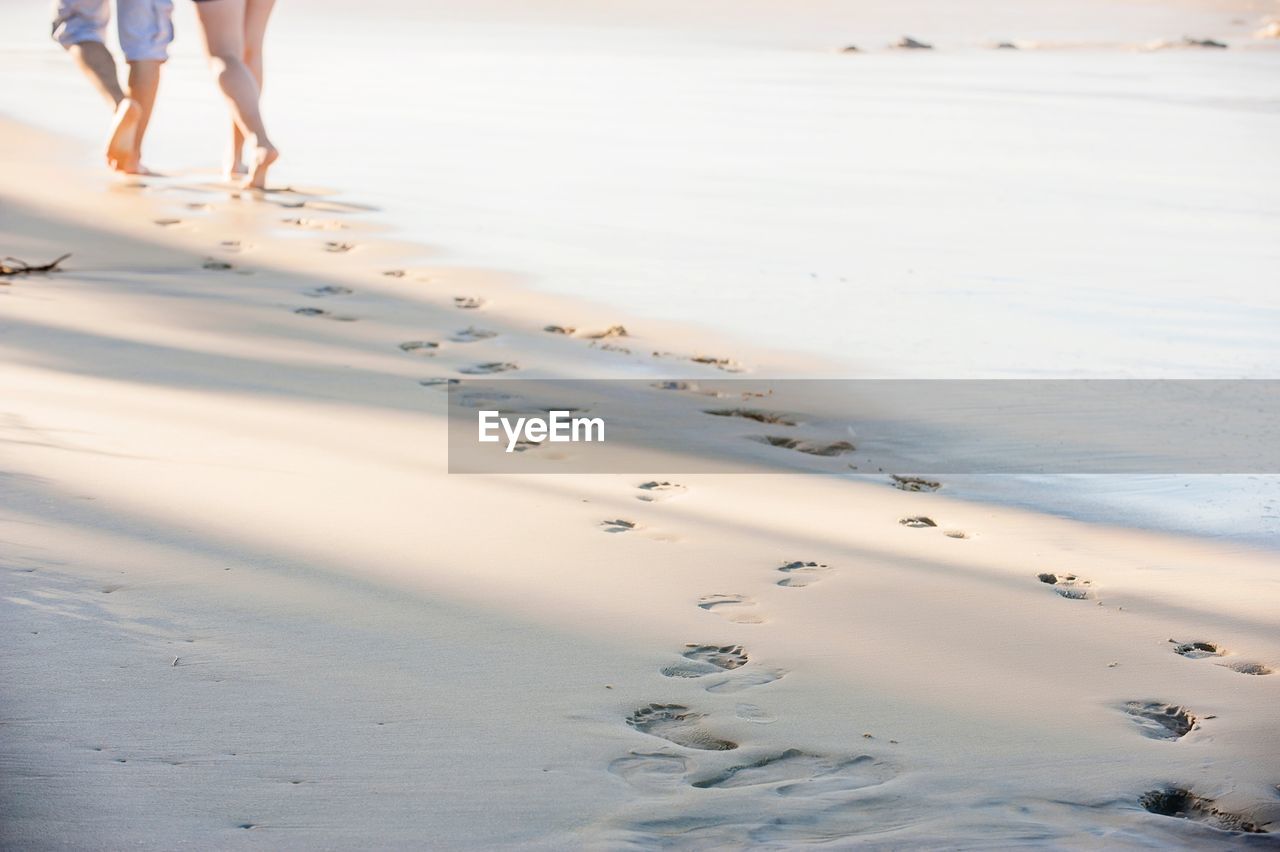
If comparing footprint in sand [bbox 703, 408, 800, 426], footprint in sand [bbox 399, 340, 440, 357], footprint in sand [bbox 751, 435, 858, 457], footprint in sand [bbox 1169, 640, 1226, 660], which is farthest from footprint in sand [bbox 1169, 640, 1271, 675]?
footprint in sand [bbox 399, 340, 440, 357]

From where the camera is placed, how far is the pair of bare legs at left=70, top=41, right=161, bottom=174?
734cm

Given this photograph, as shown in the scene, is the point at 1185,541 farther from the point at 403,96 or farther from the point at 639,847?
the point at 403,96

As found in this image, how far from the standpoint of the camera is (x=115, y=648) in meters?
2.46

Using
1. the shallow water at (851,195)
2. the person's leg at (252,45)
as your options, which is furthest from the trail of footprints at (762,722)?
the person's leg at (252,45)

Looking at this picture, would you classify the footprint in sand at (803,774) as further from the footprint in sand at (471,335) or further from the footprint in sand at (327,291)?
the footprint in sand at (327,291)

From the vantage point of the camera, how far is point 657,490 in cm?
358

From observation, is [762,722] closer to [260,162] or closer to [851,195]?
[260,162]

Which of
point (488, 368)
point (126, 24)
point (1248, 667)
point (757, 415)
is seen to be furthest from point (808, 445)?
point (126, 24)

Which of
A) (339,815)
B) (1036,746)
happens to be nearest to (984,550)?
(1036,746)

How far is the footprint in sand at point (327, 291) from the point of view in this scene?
17.5 feet

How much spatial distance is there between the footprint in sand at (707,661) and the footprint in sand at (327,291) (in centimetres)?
305

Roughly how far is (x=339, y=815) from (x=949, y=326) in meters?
3.93

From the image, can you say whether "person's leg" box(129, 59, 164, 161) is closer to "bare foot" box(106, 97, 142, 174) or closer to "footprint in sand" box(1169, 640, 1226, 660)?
"bare foot" box(106, 97, 142, 174)

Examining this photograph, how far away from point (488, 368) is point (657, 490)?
45.1 inches
